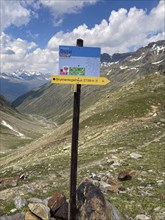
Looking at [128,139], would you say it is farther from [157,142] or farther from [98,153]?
[98,153]

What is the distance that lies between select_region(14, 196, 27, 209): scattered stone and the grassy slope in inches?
46.1

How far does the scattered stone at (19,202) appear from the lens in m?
17.4

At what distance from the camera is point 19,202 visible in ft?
57.7

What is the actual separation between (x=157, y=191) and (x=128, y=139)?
16.1m

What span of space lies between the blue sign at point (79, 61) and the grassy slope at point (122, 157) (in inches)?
315

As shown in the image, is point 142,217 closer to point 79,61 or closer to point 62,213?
point 62,213

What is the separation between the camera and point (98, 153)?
3131 cm

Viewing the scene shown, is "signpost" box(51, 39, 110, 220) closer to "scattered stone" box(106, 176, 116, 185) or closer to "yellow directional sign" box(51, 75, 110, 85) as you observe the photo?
"yellow directional sign" box(51, 75, 110, 85)

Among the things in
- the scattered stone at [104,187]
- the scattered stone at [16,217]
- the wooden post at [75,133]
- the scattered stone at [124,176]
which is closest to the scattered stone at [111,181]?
the scattered stone at [104,187]

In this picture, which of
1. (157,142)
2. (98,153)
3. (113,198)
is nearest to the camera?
(113,198)

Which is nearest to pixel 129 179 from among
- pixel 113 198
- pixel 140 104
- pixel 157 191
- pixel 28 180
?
pixel 157 191

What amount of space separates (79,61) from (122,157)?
16748mm

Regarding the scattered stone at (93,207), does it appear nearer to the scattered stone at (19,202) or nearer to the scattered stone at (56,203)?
the scattered stone at (56,203)

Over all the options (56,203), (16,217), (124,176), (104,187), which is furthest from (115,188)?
(16,217)
